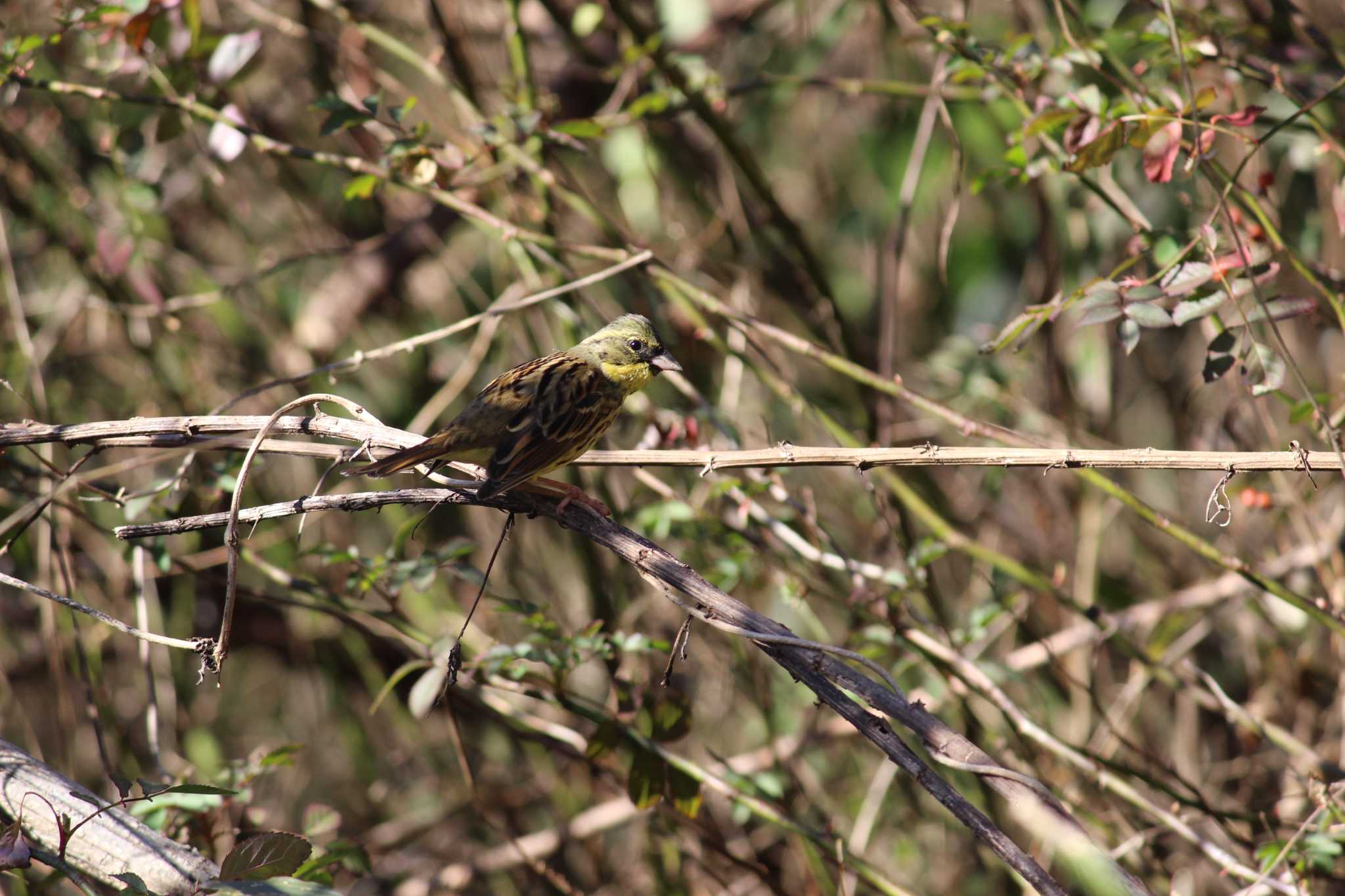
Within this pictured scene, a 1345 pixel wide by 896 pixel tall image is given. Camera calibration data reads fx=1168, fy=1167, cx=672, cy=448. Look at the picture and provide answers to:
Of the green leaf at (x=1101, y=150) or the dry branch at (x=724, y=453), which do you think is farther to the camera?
the green leaf at (x=1101, y=150)

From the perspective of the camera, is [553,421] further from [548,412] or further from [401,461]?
[401,461]

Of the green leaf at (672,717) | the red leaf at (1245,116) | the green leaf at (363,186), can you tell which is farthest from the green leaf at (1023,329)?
the green leaf at (363,186)

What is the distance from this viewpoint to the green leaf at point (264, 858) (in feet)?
7.02

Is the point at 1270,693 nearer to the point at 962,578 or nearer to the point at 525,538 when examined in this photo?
the point at 962,578

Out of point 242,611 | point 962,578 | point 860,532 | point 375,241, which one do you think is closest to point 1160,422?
point 962,578

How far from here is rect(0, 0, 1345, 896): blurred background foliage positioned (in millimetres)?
3211

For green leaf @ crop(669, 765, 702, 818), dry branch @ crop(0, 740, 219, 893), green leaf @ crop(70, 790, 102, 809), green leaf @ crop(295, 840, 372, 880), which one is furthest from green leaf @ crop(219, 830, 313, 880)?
green leaf @ crop(669, 765, 702, 818)

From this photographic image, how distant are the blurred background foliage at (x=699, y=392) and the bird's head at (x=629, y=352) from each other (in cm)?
13

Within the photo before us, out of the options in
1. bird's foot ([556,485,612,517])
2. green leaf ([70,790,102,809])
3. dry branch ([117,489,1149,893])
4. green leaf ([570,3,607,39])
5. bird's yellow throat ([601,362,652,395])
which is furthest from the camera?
green leaf ([570,3,607,39])

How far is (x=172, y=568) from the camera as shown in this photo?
3.98 m

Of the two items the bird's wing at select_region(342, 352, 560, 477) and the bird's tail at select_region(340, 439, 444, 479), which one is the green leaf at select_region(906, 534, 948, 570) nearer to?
the bird's wing at select_region(342, 352, 560, 477)

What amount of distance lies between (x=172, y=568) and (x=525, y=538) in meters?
1.86

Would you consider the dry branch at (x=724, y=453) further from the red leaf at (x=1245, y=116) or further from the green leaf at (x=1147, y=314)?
A: the red leaf at (x=1245, y=116)

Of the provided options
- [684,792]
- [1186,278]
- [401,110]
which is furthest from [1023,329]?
[401,110]
